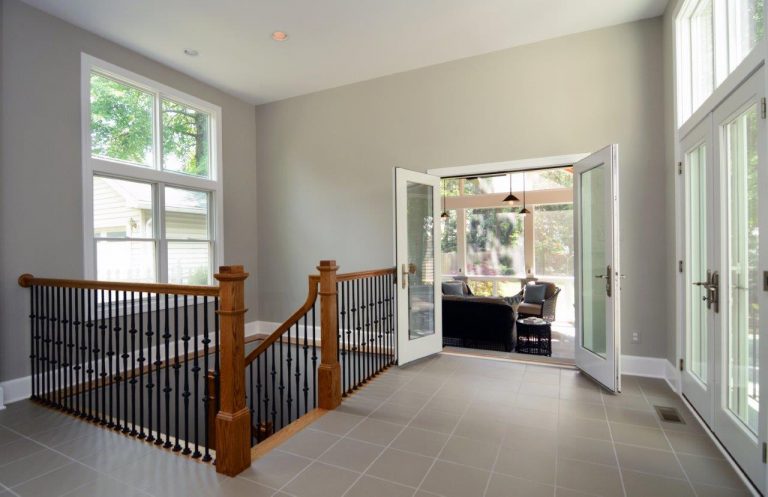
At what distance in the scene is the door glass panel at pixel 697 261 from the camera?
2.85m

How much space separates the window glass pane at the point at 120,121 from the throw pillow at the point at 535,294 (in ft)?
21.8

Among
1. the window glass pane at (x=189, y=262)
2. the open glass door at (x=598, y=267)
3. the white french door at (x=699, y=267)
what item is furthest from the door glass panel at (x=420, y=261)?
the window glass pane at (x=189, y=262)

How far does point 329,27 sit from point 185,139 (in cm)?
249

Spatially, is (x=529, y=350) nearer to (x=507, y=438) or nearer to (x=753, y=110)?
(x=507, y=438)

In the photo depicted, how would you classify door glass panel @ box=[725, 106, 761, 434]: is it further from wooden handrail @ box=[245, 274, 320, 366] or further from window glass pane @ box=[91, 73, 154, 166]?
window glass pane @ box=[91, 73, 154, 166]

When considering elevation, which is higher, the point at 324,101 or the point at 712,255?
the point at 324,101

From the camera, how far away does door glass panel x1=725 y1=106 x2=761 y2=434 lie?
214 centimetres

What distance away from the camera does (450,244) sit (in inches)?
381

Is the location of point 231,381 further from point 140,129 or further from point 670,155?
point 670,155

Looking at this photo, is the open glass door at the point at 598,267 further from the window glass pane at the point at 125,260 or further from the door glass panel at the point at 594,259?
the window glass pane at the point at 125,260

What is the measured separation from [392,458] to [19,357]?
3.53 metres

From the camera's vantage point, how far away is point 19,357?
352 centimetres

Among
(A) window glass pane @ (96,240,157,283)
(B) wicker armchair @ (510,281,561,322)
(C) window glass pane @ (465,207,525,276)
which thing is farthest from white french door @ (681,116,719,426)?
(C) window glass pane @ (465,207,525,276)

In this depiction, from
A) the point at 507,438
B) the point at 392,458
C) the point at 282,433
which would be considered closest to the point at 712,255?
the point at 507,438
